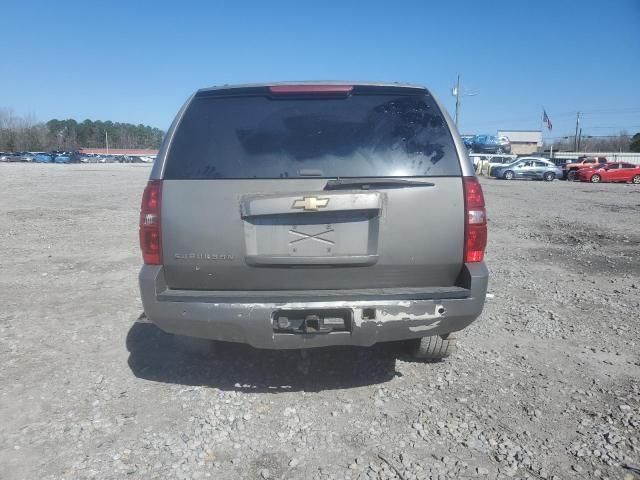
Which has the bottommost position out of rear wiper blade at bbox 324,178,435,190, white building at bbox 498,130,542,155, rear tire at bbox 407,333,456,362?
rear tire at bbox 407,333,456,362

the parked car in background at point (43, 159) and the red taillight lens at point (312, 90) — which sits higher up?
the parked car in background at point (43, 159)

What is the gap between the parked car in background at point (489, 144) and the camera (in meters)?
51.8

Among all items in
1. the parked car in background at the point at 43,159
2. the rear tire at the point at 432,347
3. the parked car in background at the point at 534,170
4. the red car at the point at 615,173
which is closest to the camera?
the rear tire at the point at 432,347

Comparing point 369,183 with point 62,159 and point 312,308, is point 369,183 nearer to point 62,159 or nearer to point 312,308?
point 312,308

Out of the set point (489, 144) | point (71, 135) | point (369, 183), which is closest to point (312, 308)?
point (369, 183)

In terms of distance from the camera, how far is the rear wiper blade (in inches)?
117

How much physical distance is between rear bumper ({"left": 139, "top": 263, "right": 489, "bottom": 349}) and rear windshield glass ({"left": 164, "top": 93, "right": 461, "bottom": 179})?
0.71 meters

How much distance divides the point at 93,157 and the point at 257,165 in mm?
100763

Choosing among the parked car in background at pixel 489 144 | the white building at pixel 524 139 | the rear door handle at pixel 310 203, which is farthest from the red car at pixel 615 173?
the white building at pixel 524 139

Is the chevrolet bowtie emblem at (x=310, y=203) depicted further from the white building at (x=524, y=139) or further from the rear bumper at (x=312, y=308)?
the white building at (x=524, y=139)

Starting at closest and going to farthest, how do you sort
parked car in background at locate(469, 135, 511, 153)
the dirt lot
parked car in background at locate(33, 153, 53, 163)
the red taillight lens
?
the dirt lot < the red taillight lens < parked car in background at locate(469, 135, 511, 153) < parked car in background at locate(33, 153, 53, 163)

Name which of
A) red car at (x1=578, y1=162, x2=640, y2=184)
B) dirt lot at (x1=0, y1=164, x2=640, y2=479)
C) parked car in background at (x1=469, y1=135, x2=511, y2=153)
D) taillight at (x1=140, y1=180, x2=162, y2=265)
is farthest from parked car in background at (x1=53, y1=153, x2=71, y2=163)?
taillight at (x1=140, y1=180, x2=162, y2=265)

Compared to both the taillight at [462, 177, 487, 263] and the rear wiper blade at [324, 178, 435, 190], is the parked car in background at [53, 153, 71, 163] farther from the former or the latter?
the taillight at [462, 177, 487, 263]

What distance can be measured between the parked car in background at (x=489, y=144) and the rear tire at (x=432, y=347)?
166ft
